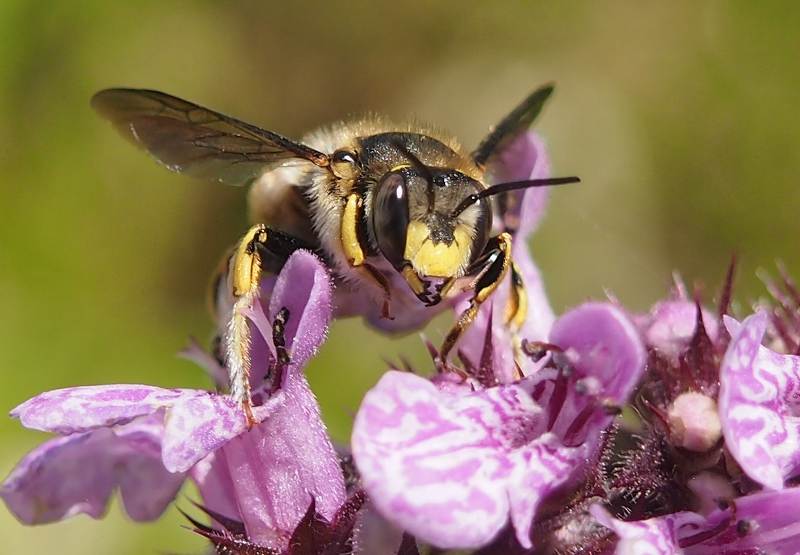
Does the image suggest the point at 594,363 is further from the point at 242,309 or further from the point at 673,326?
the point at 242,309

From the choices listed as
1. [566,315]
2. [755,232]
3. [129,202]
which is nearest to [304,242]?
[566,315]


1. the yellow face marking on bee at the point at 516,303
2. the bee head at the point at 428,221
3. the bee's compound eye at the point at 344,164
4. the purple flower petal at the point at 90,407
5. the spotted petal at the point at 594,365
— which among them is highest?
the bee's compound eye at the point at 344,164

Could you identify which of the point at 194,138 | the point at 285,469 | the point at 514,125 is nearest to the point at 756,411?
the point at 285,469

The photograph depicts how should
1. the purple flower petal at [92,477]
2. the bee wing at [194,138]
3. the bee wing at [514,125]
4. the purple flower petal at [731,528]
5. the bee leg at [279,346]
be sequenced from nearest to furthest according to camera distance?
the purple flower petal at [731,528], the bee leg at [279,346], the bee wing at [194,138], the purple flower petal at [92,477], the bee wing at [514,125]

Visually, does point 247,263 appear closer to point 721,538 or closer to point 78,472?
point 78,472

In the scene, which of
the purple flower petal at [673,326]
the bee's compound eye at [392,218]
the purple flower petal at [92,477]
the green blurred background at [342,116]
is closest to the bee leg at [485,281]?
the bee's compound eye at [392,218]

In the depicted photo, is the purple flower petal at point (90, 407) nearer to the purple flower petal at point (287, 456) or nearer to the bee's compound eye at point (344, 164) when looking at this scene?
the purple flower petal at point (287, 456)

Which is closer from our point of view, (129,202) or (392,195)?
(392,195)
